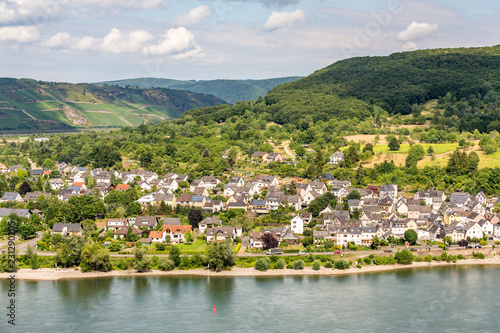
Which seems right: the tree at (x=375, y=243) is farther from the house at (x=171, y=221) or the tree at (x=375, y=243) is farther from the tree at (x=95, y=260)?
the tree at (x=95, y=260)

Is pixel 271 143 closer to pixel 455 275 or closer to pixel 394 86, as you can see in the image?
pixel 394 86

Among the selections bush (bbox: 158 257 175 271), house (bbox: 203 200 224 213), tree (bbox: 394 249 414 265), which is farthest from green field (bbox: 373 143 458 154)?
bush (bbox: 158 257 175 271)

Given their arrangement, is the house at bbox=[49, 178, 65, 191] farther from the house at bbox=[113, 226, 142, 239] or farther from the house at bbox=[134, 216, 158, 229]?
the house at bbox=[113, 226, 142, 239]

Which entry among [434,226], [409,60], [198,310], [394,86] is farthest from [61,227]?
[409,60]

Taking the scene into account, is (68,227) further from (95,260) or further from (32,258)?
(95,260)

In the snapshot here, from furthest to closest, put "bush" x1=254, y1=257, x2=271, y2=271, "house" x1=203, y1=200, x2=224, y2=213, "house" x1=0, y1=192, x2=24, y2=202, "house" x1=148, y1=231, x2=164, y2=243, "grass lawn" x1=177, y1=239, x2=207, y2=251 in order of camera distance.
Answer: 1. "house" x1=0, y1=192, x2=24, y2=202
2. "house" x1=203, y1=200, x2=224, y2=213
3. "house" x1=148, y1=231, x2=164, y2=243
4. "grass lawn" x1=177, y1=239, x2=207, y2=251
5. "bush" x1=254, y1=257, x2=271, y2=271
